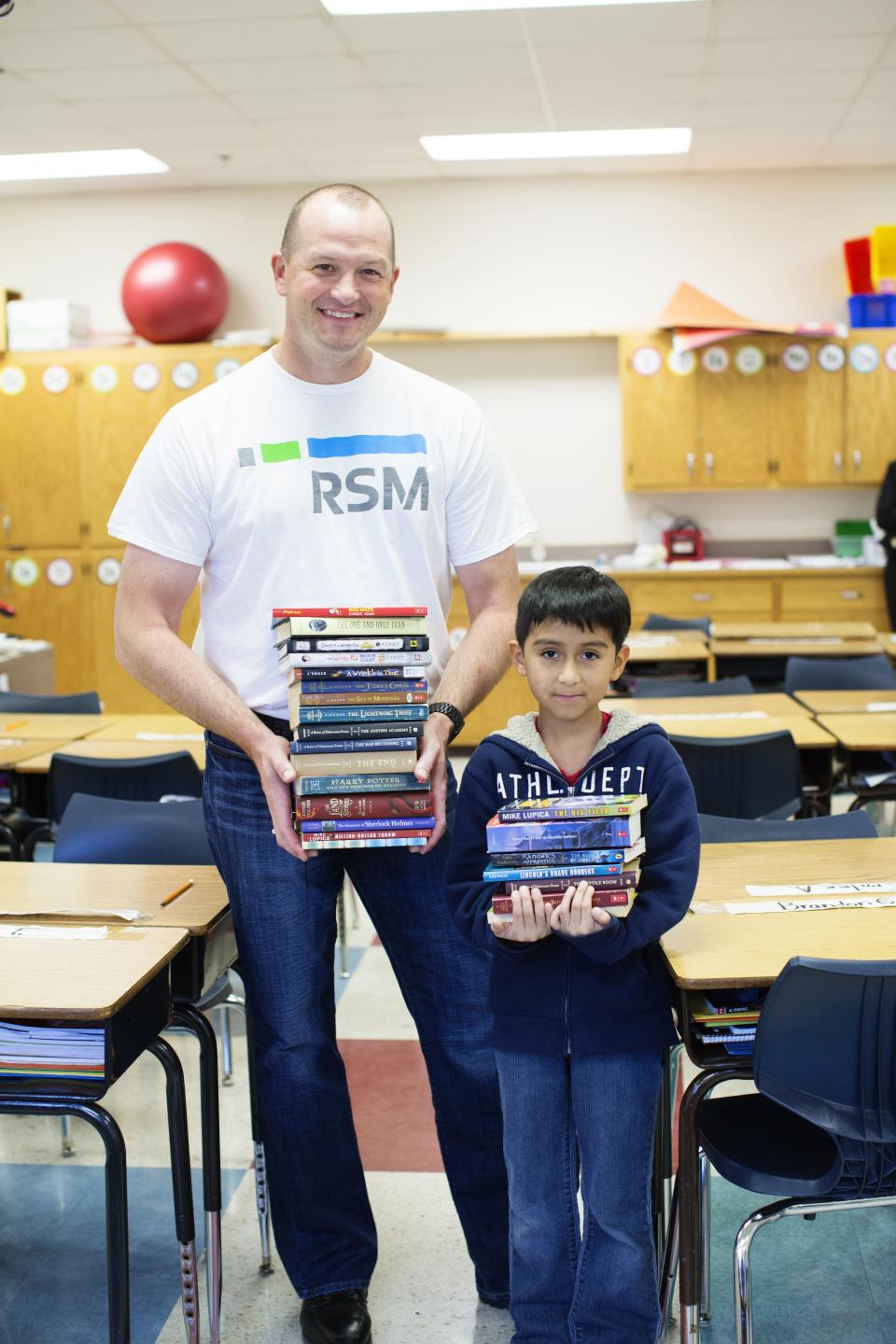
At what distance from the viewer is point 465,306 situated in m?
8.16

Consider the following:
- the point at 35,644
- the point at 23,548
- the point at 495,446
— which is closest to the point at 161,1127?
the point at 495,446

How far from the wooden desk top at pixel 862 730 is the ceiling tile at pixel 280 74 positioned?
3544 millimetres

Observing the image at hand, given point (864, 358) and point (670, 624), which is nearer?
point (670, 624)

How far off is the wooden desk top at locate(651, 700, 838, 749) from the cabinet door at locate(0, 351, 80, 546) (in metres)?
4.87

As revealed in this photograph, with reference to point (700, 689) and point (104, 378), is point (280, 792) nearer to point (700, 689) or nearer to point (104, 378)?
point (700, 689)

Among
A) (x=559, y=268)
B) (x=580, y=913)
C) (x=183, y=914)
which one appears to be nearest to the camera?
(x=580, y=913)

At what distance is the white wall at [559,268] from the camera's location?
315 inches

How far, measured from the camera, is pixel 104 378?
7852 mm

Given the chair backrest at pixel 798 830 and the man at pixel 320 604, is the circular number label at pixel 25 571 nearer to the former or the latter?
the chair backrest at pixel 798 830

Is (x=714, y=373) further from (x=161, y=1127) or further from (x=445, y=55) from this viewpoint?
(x=161, y=1127)

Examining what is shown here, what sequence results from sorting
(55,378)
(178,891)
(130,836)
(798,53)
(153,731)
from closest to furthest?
(178,891) < (130,836) < (153,731) < (798,53) < (55,378)

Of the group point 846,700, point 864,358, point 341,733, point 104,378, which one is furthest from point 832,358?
point 341,733

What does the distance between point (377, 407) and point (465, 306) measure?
252 inches

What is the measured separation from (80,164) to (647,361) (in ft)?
11.2
